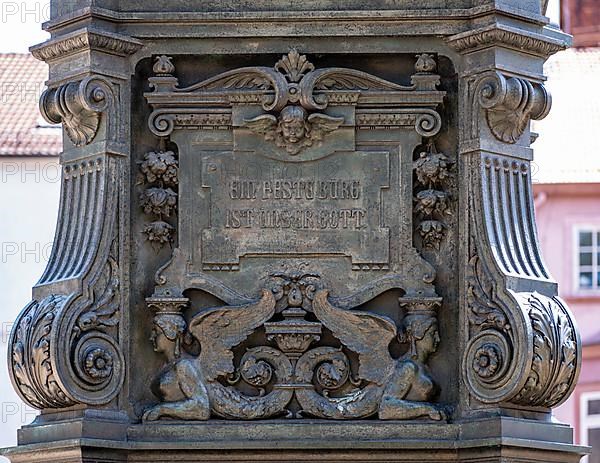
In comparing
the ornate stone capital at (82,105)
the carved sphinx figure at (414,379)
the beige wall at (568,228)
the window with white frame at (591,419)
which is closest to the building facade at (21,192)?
the beige wall at (568,228)

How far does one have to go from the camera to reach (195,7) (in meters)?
13.0

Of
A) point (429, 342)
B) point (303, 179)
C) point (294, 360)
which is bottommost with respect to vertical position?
point (294, 360)

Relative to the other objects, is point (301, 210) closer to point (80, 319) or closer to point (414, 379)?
point (414, 379)

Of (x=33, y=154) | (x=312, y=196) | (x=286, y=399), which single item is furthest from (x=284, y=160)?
(x=33, y=154)

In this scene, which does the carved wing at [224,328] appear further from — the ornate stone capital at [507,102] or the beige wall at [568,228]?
the beige wall at [568,228]

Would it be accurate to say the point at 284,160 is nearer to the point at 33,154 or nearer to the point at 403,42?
the point at 403,42

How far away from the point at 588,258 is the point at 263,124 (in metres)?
25.8

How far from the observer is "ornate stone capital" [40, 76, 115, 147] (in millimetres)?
12836

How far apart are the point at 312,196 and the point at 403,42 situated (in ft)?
3.35

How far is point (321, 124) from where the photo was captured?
1283 centimetres

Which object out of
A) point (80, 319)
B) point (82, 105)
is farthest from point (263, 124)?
point (80, 319)

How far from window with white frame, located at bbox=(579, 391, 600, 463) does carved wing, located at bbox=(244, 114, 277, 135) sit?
23.3m

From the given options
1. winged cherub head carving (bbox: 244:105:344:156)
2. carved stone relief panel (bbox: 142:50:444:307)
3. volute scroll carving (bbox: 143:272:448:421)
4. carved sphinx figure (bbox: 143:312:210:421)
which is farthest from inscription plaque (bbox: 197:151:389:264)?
carved sphinx figure (bbox: 143:312:210:421)

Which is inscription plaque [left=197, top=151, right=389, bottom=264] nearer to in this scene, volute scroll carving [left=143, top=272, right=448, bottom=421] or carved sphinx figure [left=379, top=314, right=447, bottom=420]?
volute scroll carving [left=143, top=272, right=448, bottom=421]
